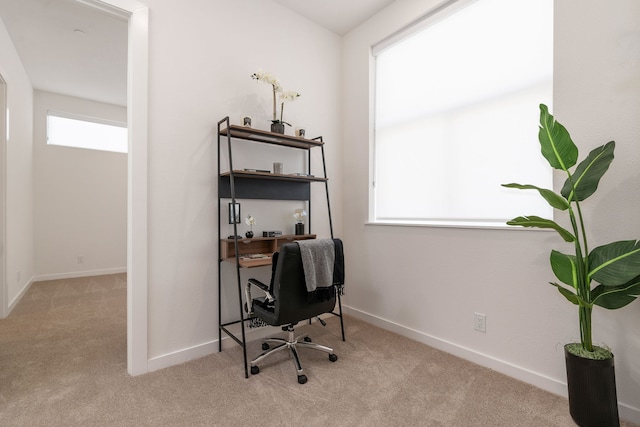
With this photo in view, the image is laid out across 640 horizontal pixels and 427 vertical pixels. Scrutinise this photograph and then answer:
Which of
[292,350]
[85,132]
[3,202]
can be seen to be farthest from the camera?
[85,132]

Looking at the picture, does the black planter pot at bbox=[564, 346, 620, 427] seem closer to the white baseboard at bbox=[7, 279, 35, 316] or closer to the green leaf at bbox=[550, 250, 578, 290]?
the green leaf at bbox=[550, 250, 578, 290]

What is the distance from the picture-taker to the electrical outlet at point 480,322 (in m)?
Answer: 2.13

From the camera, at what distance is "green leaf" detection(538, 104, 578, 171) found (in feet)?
4.82

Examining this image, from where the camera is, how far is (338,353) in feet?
7.65

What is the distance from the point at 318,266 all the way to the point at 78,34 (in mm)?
3665

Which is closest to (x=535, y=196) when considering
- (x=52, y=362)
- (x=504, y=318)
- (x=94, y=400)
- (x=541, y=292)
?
(x=541, y=292)

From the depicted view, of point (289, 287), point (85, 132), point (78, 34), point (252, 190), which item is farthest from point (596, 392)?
point (85, 132)

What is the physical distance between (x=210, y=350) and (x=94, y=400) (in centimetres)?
75

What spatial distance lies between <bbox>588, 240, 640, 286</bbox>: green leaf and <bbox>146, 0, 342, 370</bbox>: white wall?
2.17 metres

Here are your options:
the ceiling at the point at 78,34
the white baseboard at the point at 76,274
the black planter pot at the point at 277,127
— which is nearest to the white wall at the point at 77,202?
the white baseboard at the point at 76,274

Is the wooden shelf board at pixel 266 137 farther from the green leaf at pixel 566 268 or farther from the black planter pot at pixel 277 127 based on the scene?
the green leaf at pixel 566 268

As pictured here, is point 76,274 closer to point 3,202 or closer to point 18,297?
point 18,297

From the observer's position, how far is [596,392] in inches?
56.3

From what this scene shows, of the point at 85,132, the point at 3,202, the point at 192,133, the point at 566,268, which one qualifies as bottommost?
the point at 566,268
